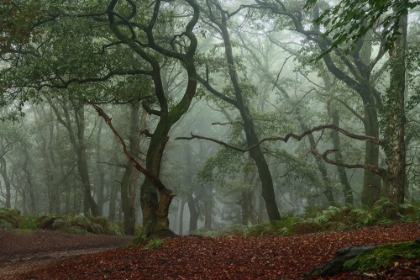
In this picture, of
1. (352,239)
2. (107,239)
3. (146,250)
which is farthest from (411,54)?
(107,239)

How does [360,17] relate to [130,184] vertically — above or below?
above

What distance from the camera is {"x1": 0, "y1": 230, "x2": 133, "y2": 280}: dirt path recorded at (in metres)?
12.1

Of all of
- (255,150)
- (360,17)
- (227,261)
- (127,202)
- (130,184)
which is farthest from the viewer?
(130,184)

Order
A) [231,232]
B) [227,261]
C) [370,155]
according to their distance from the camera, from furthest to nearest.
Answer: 1. [231,232]
2. [370,155]
3. [227,261]

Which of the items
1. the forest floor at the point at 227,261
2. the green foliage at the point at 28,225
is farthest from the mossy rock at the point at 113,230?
the forest floor at the point at 227,261

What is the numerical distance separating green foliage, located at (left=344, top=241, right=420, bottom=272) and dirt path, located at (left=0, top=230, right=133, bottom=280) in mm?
9616

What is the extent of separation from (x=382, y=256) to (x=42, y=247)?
46.4 feet

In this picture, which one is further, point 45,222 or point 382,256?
point 45,222

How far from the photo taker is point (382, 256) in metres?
4.64

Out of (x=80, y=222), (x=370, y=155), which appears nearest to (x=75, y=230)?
(x=80, y=222)

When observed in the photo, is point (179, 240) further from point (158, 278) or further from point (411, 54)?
point (411, 54)

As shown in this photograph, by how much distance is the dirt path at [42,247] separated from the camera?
1214cm

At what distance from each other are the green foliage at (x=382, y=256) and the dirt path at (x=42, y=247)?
962cm

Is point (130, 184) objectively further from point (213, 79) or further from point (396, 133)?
point (396, 133)
